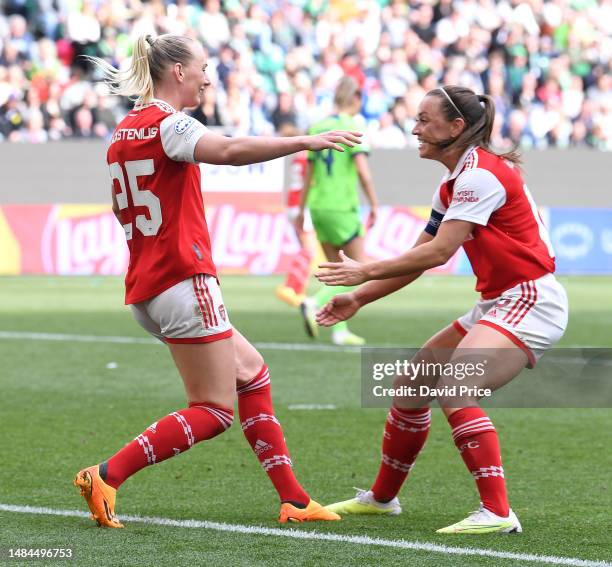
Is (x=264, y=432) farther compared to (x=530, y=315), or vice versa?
(x=264, y=432)

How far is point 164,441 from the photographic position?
529cm

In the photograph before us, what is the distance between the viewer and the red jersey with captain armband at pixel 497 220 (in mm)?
5297

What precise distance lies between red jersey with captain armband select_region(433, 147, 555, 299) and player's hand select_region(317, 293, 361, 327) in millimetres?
531

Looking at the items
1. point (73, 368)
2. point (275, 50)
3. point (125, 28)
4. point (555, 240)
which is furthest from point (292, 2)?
point (73, 368)

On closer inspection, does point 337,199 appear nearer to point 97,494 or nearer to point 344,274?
point 344,274

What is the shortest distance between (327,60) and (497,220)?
19.8 m

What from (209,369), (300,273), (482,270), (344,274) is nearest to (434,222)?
(482,270)

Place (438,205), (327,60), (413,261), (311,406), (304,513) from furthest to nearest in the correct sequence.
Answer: (327,60), (311,406), (438,205), (304,513), (413,261)

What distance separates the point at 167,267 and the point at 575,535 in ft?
6.40

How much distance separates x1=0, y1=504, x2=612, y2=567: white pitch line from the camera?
16.0 feet

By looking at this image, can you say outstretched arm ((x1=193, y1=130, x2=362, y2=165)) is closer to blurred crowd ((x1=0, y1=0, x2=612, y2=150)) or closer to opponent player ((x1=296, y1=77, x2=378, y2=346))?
opponent player ((x1=296, y1=77, x2=378, y2=346))

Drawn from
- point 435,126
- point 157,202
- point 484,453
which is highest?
point 435,126

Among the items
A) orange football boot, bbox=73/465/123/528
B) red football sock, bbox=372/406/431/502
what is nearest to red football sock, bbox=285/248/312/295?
red football sock, bbox=372/406/431/502

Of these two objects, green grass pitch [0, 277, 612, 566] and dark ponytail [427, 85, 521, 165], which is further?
dark ponytail [427, 85, 521, 165]
